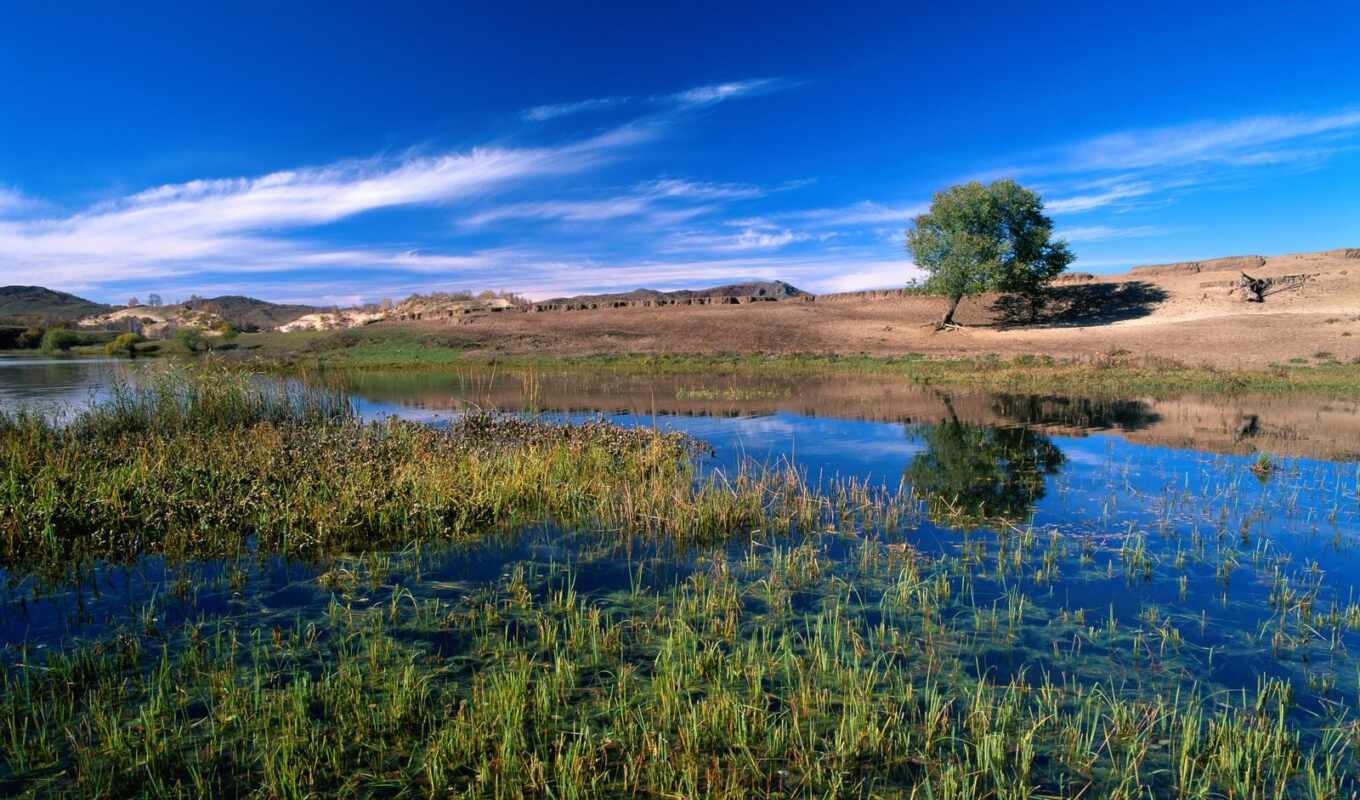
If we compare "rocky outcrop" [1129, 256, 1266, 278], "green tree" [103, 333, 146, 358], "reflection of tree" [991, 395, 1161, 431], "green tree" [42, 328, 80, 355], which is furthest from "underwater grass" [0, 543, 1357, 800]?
"green tree" [42, 328, 80, 355]

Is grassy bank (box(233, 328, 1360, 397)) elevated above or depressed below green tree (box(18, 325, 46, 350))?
below

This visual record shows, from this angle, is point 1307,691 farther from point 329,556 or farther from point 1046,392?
point 1046,392

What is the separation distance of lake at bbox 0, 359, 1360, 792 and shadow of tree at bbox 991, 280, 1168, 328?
39.2 m

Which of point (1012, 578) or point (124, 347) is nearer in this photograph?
point (1012, 578)

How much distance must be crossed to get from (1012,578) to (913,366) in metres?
30.8

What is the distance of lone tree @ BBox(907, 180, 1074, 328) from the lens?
4897cm

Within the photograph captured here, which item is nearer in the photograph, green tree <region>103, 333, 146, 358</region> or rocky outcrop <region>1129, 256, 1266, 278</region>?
green tree <region>103, 333, 146, 358</region>

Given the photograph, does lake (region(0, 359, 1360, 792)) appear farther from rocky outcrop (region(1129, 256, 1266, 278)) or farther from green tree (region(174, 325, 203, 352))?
green tree (region(174, 325, 203, 352))

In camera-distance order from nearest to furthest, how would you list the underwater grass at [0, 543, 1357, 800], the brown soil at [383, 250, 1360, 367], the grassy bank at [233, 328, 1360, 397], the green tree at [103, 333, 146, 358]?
the underwater grass at [0, 543, 1357, 800] → the grassy bank at [233, 328, 1360, 397] → the brown soil at [383, 250, 1360, 367] → the green tree at [103, 333, 146, 358]

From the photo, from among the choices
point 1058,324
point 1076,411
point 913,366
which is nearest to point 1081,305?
point 1058,324

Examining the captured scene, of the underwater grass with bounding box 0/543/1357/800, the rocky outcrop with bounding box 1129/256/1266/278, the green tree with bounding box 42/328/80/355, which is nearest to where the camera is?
Result: the underwater grass with bounding box 0/543/1357/800

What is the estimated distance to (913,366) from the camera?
122ft

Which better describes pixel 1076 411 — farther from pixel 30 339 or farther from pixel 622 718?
pixel 30 339

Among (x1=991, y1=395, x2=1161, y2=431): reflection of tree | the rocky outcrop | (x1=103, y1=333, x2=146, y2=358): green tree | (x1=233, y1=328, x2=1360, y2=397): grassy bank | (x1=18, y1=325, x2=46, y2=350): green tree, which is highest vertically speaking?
the rocky outcrop
